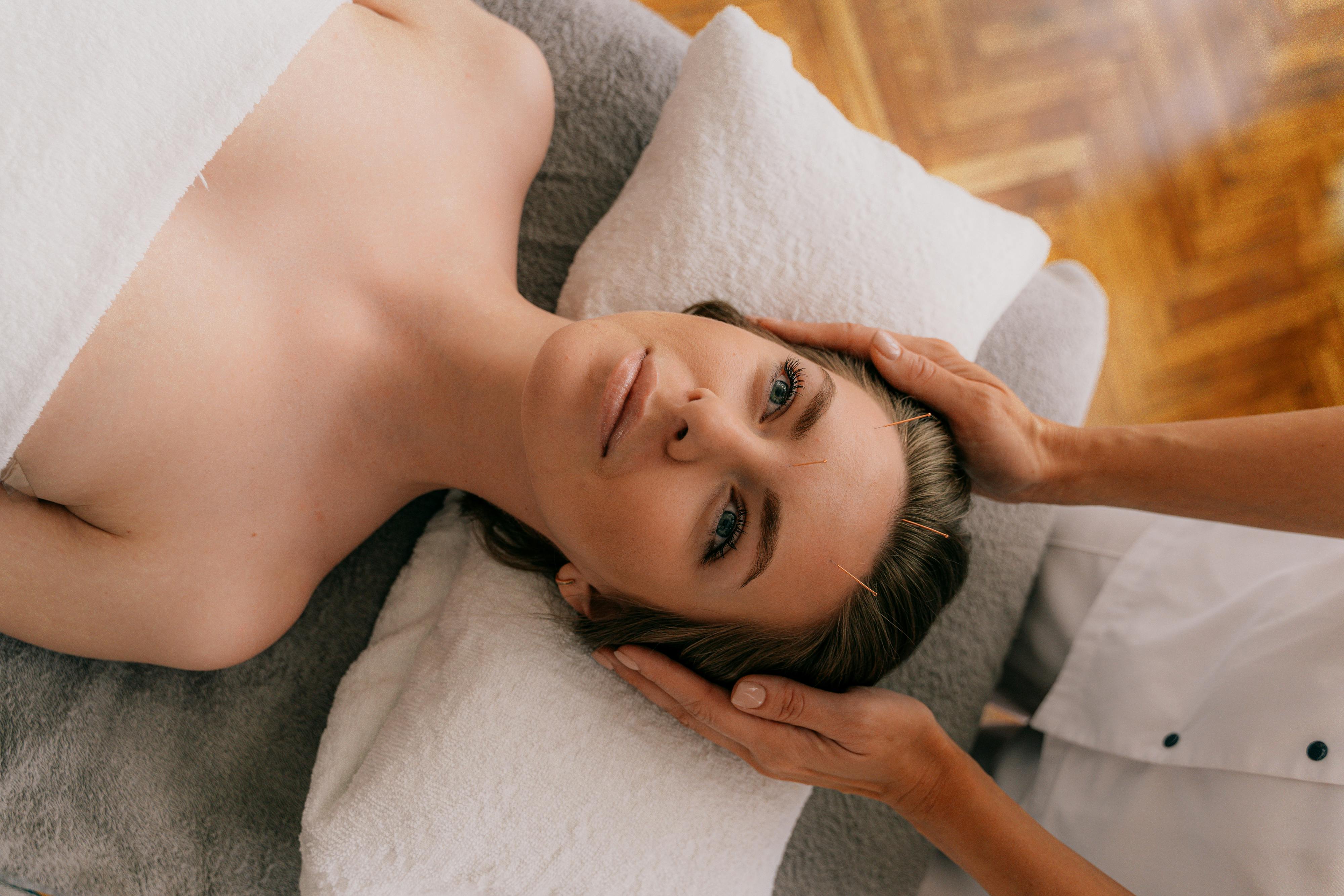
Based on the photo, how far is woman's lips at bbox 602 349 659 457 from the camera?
1.08 m

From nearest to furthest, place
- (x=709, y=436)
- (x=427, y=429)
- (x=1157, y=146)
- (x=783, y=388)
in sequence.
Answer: (x=709, y=436)
(x=783, y=388)
(x=427, y=429)
(x=1157, y=146)

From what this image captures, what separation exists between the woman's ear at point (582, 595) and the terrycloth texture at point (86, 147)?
0.76 m

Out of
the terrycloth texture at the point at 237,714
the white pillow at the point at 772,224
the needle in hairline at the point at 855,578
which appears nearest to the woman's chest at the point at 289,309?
the terrycloth texture at the point at 237,714

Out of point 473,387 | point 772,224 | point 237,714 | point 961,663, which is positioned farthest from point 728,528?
point 237,714

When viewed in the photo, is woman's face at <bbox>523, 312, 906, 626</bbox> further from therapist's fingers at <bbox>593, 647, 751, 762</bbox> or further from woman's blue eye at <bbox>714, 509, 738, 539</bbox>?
therapist's fingers at <bbox>593, 647, 751, 762</bbox>

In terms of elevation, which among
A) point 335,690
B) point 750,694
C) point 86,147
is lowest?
point 335,690

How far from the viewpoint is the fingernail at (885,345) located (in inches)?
51.9

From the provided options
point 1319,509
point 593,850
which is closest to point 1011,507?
point 1319,509

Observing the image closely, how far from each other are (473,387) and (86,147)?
62cm

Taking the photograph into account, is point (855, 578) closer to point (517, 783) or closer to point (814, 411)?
point (814, 411)

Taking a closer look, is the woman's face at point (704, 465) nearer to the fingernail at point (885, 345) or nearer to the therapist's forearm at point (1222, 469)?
the fingernail at point (885, 345)

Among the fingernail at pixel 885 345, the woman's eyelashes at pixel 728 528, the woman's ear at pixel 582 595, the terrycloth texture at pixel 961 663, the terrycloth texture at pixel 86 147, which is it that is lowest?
the terrycloth texture at pixel 961 663

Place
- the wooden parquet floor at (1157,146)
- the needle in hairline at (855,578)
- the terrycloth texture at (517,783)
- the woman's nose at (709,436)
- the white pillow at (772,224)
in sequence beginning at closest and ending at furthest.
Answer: the woman's nose at (709,436), the needle in hairline at (855,578), the terrycloth texture at (517,783), the white pillow at (772,224), the wooden parquet floor at (1157,146)

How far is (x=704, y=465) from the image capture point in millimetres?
1090
